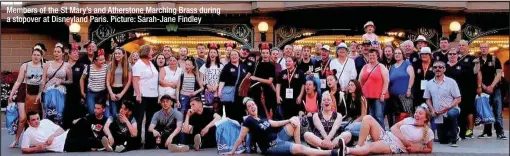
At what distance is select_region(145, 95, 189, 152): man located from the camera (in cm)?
1073

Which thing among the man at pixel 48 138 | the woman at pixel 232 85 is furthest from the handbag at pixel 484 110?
the man at pixel 48 138

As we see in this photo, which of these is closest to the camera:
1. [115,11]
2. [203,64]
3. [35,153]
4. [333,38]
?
[35,153]

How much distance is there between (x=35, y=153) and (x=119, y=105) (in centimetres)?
160

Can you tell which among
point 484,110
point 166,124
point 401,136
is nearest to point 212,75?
point 166,124

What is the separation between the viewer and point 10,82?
61.2 ft

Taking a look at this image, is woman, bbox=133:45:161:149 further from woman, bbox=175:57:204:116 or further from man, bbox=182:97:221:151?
man, bbox=182:97:221:151

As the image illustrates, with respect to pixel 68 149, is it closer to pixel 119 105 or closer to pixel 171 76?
pixel 119 105

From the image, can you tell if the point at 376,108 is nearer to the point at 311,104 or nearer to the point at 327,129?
the point at 311,104

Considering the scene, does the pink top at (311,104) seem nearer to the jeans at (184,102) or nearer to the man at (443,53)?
the jeans at (184,102)

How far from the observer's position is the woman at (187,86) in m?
11.6

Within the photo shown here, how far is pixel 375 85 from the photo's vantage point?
1103cm

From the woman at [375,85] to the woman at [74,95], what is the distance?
4.83 m

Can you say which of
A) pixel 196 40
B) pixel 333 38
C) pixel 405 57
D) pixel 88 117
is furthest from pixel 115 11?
pixel 405 57

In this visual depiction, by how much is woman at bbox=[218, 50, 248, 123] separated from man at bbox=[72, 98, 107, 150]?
207 centimetres
